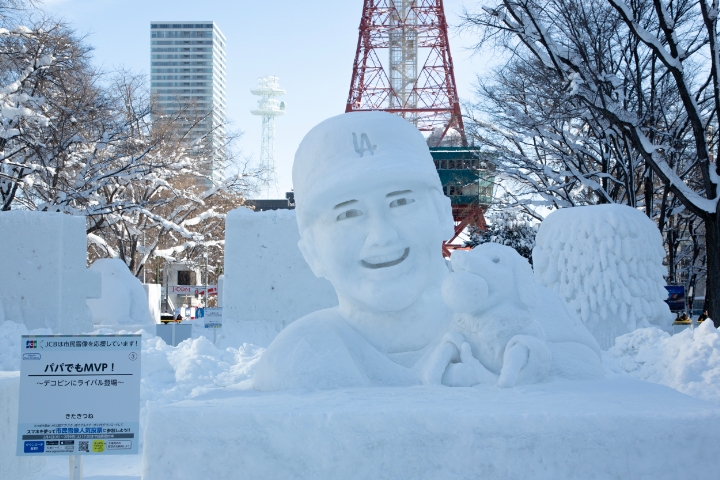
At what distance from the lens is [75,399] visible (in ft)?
10.3

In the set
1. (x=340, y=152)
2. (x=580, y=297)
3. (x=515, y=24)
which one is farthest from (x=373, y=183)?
(x=515, y=24)

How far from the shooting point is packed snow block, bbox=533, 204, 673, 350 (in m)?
7.55

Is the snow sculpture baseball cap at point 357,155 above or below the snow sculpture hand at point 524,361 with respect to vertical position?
above

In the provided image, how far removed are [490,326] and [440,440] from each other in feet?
2.44

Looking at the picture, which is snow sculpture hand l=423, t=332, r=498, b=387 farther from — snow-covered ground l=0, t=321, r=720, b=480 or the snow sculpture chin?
snow-covered ground l=0, t=321, r=720, b=480

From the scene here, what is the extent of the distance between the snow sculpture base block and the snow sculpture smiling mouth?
35.1 inches

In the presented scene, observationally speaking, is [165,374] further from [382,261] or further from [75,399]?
[382,261]

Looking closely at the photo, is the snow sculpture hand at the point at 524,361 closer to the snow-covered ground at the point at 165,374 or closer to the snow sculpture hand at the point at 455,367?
the snow sculpture hand at the point at 455,367

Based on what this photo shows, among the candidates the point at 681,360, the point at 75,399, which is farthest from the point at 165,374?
the point at 681,360

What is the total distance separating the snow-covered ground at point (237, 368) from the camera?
186 inches

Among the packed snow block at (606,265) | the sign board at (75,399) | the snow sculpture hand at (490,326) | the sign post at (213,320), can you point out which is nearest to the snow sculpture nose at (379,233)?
the snow sculpture hand at (490,326)

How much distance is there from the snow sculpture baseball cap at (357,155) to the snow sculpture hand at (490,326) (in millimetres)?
523

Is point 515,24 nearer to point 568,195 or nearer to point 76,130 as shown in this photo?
point 568,195

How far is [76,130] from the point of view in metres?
16.7
